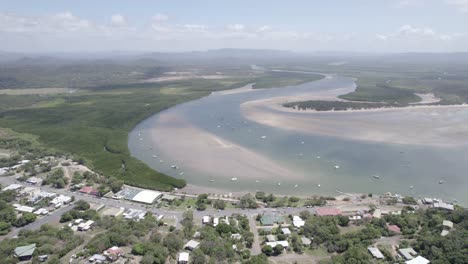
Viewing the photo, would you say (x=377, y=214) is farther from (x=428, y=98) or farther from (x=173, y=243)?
(x=428, y=98)

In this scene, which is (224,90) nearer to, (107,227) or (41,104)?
(41,104)

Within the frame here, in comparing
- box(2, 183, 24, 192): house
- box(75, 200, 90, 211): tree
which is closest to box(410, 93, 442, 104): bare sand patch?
box(75, 200, 90, 211): tree

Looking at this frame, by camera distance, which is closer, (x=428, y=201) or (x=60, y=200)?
(x=428, y=201)

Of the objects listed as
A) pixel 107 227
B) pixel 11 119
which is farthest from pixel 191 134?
pixel 11 119

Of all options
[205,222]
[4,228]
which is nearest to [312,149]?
[205,222]

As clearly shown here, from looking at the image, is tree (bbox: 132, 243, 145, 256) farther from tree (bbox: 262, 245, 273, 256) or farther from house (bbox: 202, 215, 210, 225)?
tree (bbox: 262, 245, 273, 256)

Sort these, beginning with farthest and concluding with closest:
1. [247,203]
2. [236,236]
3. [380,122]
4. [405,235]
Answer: [380,122] < [247,203] < [405,235] < [236,236]

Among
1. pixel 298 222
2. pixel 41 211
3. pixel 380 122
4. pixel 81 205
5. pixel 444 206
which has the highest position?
pixel 380 122
